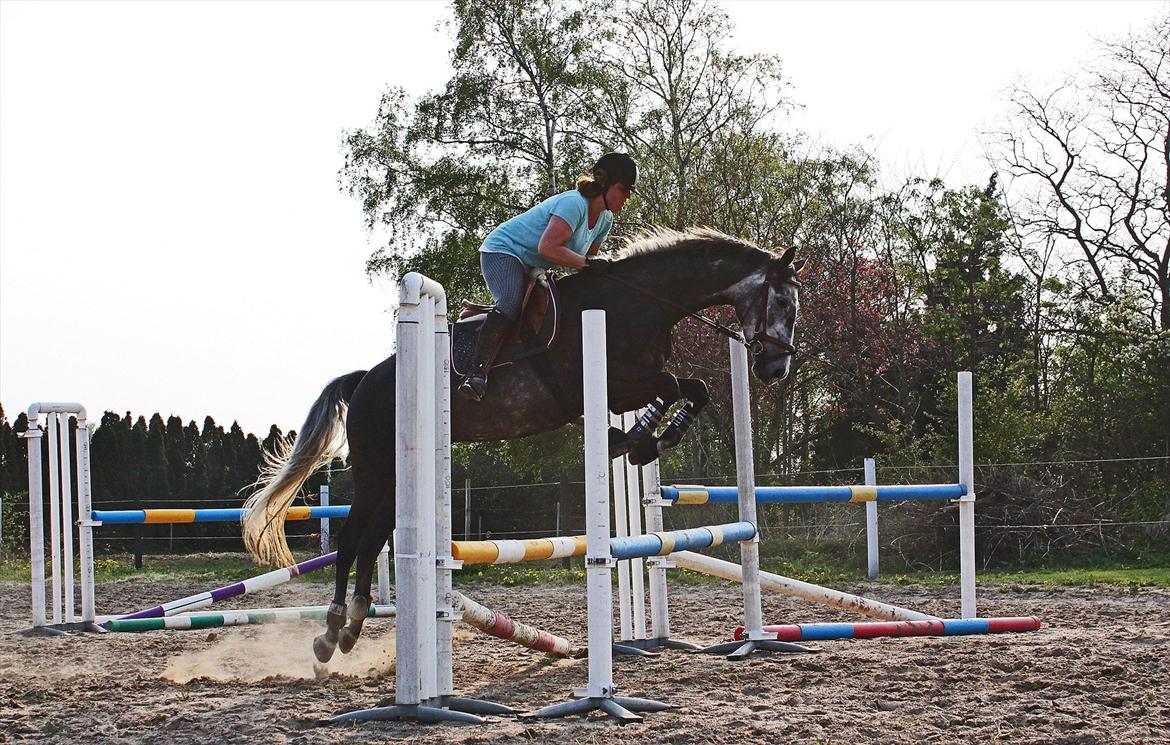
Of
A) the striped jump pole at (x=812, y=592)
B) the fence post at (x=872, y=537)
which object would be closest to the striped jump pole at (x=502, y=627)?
the striped jump pole at (x=812, y=592)

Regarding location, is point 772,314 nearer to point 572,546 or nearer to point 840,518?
point 572,546

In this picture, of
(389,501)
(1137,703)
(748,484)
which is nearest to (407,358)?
(389,501)

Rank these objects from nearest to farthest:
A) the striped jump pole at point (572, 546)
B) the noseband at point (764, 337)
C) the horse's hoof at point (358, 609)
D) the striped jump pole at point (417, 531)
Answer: the striped jump pole at point (417, 531)
the striped jump pole at point (572, 546)
the horse's hoof at point (358, 609)
the noseband at point (764, 337)

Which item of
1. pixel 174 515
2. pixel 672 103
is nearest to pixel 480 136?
pixel 672 103

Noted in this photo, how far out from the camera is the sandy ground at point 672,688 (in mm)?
3605

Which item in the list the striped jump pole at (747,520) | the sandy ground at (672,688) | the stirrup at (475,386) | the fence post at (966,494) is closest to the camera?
the sandy ground at (672,688)

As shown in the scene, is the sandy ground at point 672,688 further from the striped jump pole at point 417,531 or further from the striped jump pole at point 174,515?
the striped jump pole at point 174,515

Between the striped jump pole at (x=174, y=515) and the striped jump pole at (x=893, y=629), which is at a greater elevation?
the striped jump pole at (x=174, y=515)

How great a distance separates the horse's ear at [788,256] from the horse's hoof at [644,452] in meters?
1.05

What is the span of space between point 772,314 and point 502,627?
1944 mm

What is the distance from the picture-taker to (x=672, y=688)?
452 centimetres

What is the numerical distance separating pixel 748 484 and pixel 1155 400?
9.75 meters

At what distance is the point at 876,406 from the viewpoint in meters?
16.9

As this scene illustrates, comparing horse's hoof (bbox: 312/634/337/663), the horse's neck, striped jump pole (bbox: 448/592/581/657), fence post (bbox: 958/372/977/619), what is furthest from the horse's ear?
horse's hoof (bbox: 312/634/337/663)
